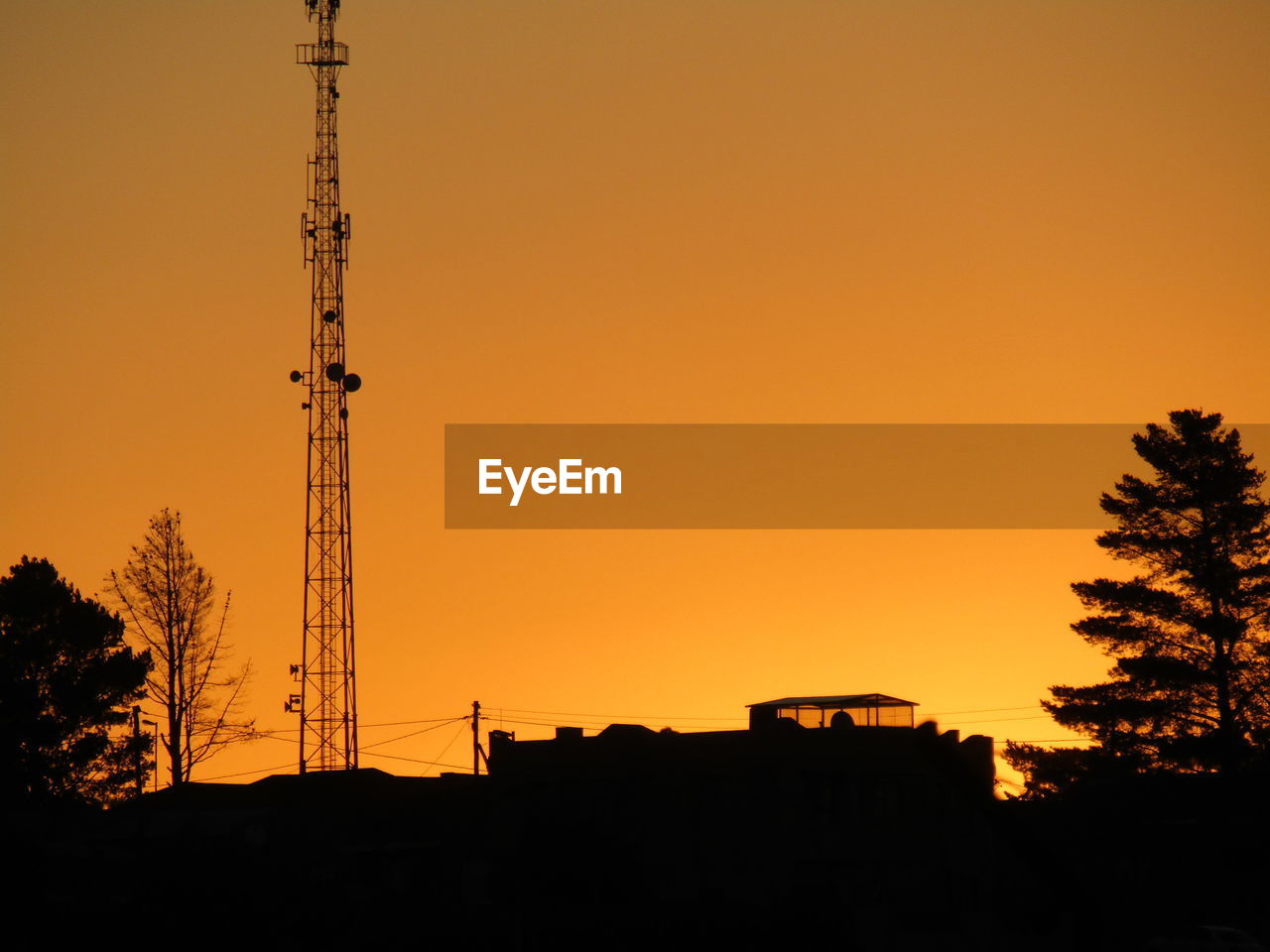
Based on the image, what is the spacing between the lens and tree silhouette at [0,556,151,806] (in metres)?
91.6

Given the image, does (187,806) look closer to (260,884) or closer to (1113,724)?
(260,884)

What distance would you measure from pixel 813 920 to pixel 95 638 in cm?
4218

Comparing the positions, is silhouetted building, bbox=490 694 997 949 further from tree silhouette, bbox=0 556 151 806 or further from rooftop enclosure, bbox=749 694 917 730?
tree silhouette, bbox=0 556 151 806

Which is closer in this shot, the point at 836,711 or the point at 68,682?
the point at 836,711

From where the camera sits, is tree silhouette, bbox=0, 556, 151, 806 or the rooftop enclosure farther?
tree silhouette, bbox=0, 556, 151, 806

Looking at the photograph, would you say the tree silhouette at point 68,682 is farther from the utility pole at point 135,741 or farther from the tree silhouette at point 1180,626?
the tree silhouette at point 1180,626

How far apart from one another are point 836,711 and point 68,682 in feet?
125

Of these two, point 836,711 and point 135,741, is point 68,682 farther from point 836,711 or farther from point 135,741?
point 836,711

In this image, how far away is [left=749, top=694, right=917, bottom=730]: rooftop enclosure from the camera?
76.1 metres

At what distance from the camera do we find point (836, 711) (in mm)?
76000

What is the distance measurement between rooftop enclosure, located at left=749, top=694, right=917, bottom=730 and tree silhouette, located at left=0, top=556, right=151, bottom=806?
32.2m

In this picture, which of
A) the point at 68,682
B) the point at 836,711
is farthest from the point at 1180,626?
the point at 68,682

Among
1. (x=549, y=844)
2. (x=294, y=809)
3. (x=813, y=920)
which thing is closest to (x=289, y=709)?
(x=294, y=809)

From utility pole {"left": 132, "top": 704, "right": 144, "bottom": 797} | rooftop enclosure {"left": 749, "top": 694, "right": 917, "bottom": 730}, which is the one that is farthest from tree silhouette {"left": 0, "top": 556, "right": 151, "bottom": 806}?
rooftop enclosure {"left": 749, "top": 694, "right": 917, "bottom": 730}
